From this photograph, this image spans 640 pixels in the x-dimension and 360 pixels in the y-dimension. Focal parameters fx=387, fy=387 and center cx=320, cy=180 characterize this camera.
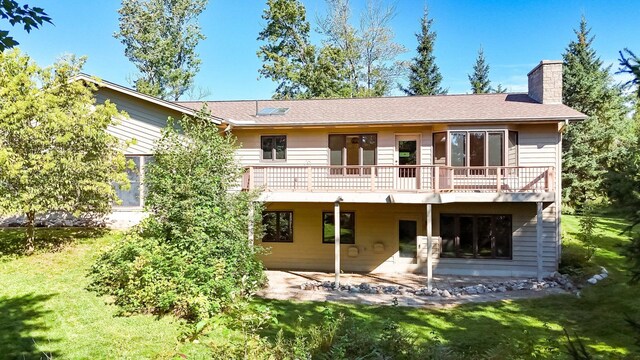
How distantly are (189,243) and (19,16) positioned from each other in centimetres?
634

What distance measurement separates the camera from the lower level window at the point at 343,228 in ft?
50.3

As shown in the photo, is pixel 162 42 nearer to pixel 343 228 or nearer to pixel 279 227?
pixel 279 227

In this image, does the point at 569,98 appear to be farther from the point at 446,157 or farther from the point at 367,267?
the point at 367,267

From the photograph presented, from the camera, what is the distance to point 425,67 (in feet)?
122

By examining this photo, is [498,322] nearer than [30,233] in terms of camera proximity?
Yes

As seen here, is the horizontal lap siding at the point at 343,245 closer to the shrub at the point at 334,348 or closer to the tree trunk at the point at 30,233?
the tree trunk at the point at 30,233

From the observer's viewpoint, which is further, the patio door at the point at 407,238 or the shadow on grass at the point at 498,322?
the patio door at the point at 407,238

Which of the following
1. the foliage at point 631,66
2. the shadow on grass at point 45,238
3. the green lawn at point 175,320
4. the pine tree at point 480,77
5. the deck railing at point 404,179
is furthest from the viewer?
the pine tree at point 480,77

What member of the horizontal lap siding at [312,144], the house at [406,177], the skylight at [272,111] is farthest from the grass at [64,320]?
the skylight at [272,111]

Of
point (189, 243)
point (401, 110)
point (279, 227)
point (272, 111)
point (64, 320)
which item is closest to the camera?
point (64, 320)

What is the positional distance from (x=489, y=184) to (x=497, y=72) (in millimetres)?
28508

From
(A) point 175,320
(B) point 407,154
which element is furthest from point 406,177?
(A) point 175,320

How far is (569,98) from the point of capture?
26906mm

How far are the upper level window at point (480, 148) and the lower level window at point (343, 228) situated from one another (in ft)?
14.0
